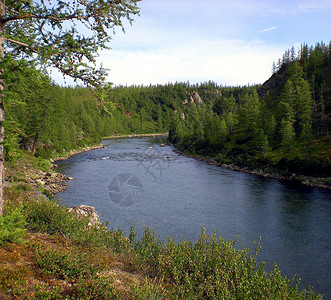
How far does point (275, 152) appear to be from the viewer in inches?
2544

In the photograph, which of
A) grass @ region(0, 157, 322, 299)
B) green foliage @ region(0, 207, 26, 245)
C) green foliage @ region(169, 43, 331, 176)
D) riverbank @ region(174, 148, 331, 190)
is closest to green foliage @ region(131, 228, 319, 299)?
grass @ region(0, 157, 322, 299)

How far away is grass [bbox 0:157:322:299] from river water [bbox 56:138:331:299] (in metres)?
3.71

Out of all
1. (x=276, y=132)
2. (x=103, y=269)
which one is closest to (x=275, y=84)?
(x=276, y=132)

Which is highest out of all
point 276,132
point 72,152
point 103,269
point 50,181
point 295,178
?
point 276,132

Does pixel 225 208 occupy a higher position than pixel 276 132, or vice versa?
pixel 276 132

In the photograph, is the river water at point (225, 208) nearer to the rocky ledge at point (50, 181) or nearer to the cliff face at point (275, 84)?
the rocky ledge at point (50, 181)

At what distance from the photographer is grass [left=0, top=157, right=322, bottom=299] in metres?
7.14

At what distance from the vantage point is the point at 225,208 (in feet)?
112

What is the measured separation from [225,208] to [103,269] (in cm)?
2713

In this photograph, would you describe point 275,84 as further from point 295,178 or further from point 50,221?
point 50,221

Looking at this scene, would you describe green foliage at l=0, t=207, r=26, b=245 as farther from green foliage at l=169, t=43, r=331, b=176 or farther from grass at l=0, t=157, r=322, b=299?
green foliage at l=169, t=43, r=331, b=176

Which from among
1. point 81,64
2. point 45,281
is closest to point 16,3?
point 81,64

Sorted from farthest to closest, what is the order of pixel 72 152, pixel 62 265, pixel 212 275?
1. pixel 72 152
2. pixel 212 275
3. pixel 62 265

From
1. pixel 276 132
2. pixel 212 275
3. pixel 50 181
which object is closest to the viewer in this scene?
pixel 212 275
